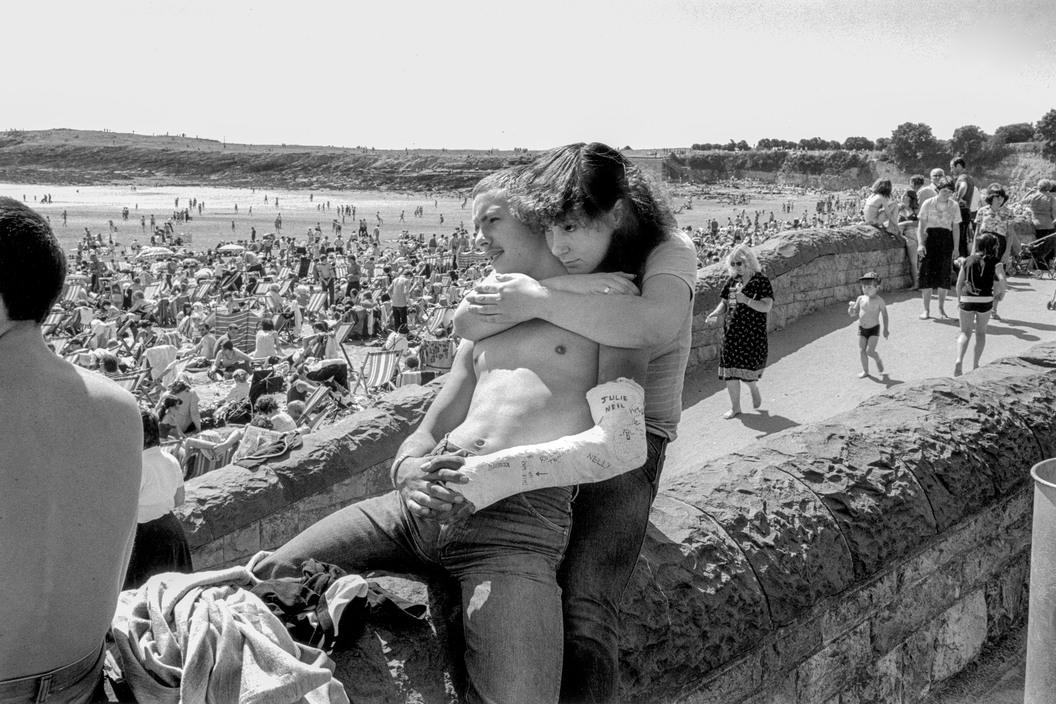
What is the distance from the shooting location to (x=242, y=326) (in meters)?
19.2

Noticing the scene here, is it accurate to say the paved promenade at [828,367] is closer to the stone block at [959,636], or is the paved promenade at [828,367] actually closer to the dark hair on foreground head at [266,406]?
the stone block at [959,636]

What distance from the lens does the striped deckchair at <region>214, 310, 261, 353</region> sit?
61.9 feet

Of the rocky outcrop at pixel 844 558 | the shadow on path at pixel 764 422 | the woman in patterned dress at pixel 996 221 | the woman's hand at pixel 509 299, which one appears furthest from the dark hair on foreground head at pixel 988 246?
the woman's hand at pixel 509 299

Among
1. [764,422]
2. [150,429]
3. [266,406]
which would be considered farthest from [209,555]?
[266,406]

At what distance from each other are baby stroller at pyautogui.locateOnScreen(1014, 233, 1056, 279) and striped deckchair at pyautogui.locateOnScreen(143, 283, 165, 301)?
19.2 metres

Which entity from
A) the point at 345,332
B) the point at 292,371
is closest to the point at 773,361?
the point at 292,371

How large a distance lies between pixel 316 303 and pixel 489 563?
21.2 metres

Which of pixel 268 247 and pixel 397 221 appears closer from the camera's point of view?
pixel 268 247

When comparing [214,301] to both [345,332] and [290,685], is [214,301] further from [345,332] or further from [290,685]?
[290,685]

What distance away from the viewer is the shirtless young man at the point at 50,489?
167 centimetres

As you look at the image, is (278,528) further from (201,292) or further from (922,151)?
(922,151)

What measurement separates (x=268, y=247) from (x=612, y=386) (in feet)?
132

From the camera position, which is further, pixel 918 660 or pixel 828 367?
pixel 828 367

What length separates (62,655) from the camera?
171 centimetres
